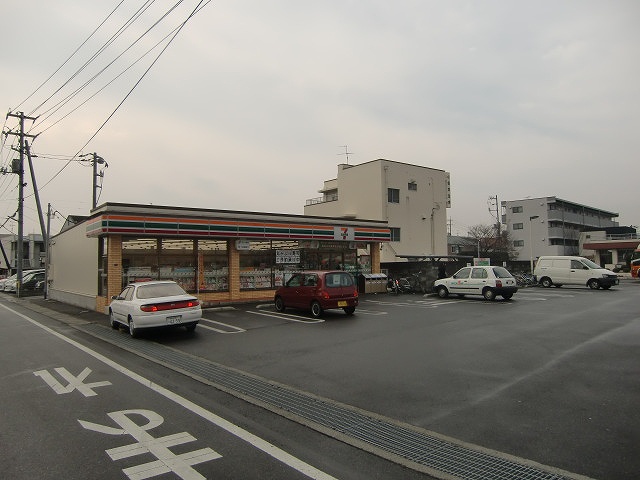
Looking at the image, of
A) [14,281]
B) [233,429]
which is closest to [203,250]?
[233,429]

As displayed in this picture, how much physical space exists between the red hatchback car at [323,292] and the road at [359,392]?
7.07ft

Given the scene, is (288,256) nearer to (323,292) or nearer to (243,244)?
(243,244)

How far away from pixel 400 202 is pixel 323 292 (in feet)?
92.0

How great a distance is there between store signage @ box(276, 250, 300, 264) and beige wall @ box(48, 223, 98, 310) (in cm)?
826

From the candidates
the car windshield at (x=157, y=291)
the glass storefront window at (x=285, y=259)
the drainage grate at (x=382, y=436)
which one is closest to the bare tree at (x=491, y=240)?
the glass storefront window at (x=285, y=259)

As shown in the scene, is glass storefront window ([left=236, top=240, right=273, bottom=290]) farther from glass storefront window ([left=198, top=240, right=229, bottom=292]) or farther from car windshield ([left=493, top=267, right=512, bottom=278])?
car windshield ([left=493, top=267, right=512, bottom=278])

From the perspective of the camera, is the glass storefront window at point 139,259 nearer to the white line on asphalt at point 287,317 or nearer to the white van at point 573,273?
the white line on asphalt at point 287,317

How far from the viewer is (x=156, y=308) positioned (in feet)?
36.3

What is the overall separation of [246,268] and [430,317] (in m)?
9.82

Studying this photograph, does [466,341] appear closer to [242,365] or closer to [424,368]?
[424,368]

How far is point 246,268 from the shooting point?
68.6ft

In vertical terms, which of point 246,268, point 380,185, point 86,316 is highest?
point 380,185

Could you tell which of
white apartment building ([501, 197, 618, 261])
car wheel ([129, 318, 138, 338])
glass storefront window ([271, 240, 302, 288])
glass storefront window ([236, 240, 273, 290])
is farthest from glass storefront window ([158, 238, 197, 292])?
white apartment building ([501, 197, 618, 261])

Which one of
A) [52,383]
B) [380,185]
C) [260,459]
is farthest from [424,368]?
[380,185]
